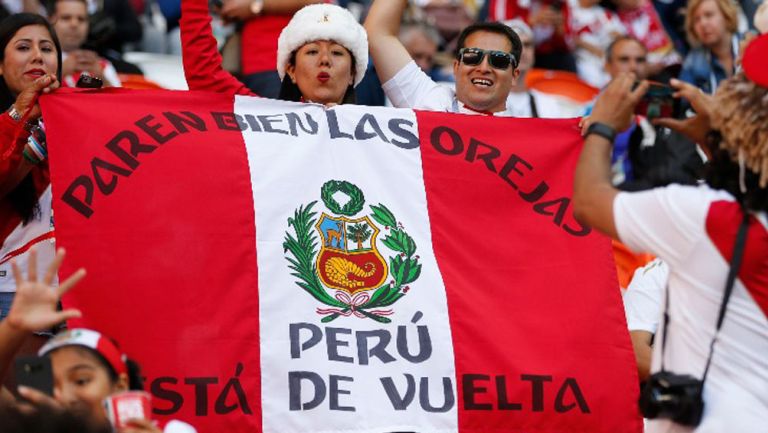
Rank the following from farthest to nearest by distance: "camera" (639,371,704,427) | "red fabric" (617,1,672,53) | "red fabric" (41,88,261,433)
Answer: "red fabric" (617,1,672,53), "red fabric" (41,88,261,433), "camera" (639,371,704,427)

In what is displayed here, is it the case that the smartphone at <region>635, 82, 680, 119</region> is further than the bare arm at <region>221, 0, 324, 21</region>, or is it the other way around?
the bare arm at <region>221, 0, 324, 21</region>

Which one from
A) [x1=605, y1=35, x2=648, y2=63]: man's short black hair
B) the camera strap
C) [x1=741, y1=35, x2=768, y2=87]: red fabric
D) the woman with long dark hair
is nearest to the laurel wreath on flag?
the woman with long dark hair

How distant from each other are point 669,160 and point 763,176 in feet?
15.2

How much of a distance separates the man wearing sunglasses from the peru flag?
0.45 meters

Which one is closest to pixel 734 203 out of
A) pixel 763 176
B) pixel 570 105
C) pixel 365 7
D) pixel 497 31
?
pixel 763 176

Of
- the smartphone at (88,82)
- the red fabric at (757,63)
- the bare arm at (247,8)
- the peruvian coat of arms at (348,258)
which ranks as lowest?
the peruvian coat of arms at (348,258)

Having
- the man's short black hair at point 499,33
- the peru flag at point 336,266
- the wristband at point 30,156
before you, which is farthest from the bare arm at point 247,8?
the wristband at point 30,156

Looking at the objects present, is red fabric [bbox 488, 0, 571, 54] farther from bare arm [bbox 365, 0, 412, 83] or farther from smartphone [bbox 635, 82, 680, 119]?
smartphone [bbox 635, 82, 680, 119]

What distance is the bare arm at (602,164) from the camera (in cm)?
458

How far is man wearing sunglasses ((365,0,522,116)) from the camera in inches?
272

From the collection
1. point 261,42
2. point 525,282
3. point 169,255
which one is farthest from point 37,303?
point 261,42

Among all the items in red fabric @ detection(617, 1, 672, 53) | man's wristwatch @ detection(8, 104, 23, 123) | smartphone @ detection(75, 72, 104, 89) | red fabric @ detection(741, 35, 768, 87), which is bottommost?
red fabric @ detection(741, 35, 768, 87)

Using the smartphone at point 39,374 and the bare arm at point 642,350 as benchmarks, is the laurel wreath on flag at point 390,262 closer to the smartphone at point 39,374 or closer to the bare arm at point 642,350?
the bare arm at point 642,350

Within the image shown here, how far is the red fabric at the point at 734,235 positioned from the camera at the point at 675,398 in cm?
37
